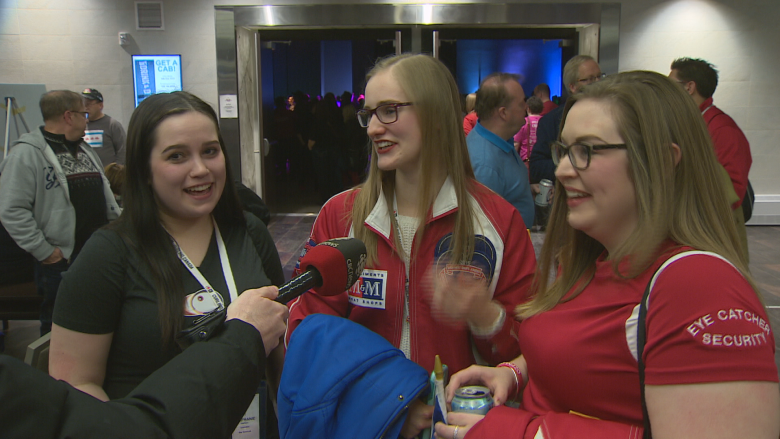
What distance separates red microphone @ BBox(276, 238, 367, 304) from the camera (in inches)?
48.4

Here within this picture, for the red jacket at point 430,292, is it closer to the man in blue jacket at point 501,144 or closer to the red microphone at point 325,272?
the red microphone at point 325,272

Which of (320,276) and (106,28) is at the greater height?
(106,28)

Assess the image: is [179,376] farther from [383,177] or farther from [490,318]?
[383,177]

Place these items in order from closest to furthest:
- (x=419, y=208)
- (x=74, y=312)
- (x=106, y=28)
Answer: (x=74, y=312) → (x=419, y=208) → (x=106, y=28)

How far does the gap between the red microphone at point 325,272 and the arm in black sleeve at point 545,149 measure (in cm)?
275

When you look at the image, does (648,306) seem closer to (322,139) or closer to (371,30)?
(371,30)

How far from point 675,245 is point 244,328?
841 mm

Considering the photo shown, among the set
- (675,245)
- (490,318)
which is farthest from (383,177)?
(675,245)

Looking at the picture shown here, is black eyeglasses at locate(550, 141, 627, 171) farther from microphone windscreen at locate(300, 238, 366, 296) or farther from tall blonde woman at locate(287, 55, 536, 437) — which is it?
microphone windscreen at locate(300, 238, 366, 296)

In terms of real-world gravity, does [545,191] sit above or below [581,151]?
below

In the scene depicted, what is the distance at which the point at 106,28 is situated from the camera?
741 centimetres

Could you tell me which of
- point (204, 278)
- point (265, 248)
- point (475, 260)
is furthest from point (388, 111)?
point (204, 278)

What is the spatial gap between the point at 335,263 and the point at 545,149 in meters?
2.96

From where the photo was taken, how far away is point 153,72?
7.41 m
